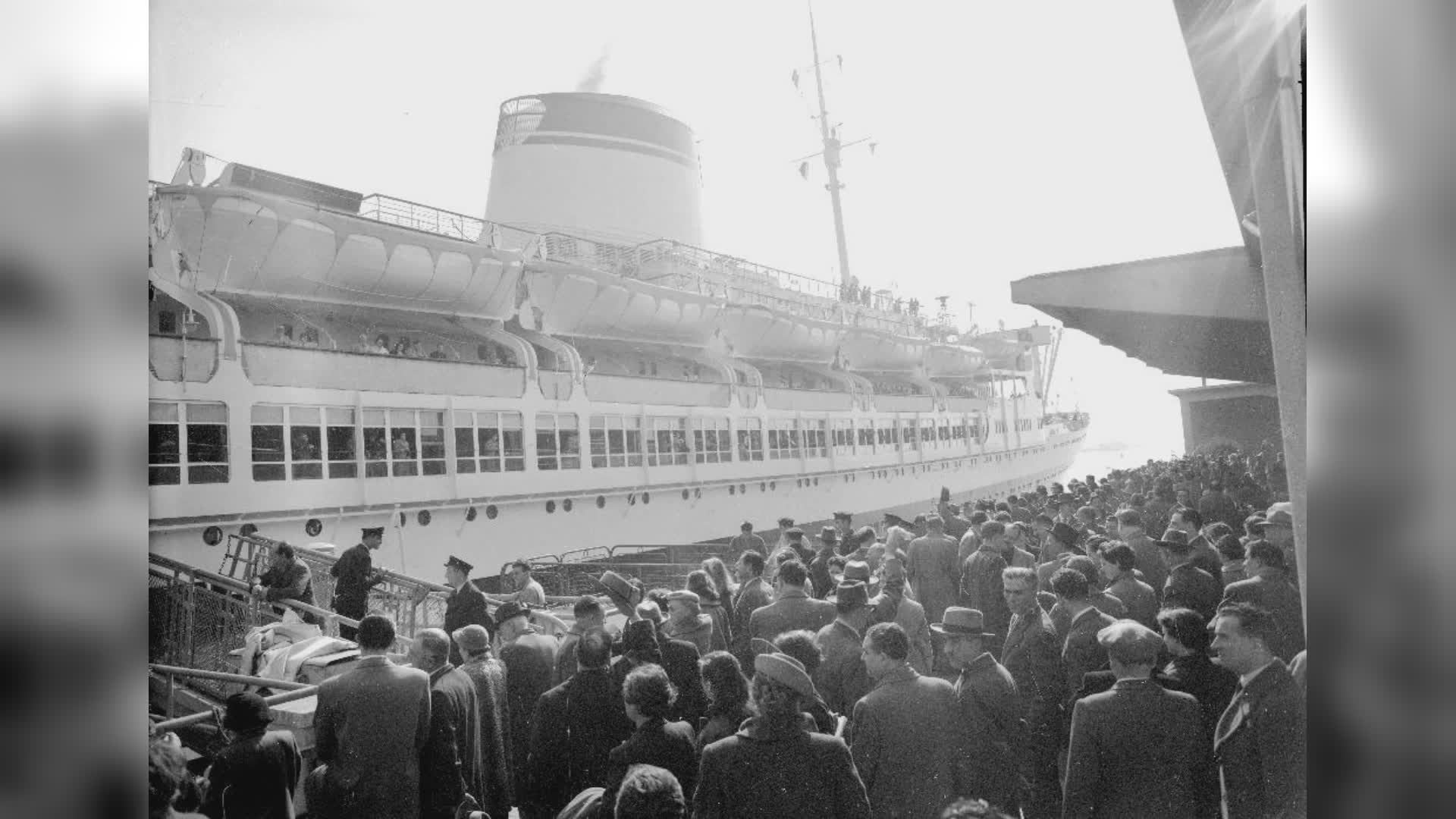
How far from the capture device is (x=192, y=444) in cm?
319

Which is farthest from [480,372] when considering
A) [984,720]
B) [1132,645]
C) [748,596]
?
[1132,645]

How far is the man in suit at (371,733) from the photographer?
8.11 ft

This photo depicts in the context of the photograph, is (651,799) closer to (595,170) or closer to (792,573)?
(792,573)

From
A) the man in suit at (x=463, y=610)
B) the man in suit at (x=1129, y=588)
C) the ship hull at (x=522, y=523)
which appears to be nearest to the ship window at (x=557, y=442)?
the ship hull at (x=522, y=523)

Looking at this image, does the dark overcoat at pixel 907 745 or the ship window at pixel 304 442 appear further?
the ship window at pixel 304 442

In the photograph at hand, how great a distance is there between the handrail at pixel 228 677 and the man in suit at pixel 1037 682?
2599mm

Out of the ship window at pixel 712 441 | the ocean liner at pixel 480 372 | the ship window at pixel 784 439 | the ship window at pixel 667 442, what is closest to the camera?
the ocean liner at pixel 480 372

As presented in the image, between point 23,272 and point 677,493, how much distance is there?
9.87 feet

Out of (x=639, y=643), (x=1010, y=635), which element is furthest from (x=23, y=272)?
(x=1010, y=635)

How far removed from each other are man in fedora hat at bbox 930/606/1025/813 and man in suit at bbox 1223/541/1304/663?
82cm

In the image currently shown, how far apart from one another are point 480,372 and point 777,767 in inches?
111

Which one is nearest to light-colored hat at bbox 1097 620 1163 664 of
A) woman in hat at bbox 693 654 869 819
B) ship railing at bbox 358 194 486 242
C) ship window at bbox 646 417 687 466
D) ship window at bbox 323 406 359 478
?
woman in hat at bbox 693 654 869 819

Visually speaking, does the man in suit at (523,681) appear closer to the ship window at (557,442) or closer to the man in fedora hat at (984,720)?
the ship window at (557,442)

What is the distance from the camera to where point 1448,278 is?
6.86 feet
